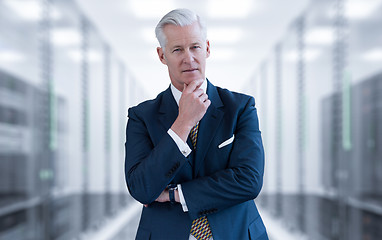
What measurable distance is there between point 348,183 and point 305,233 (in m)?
1.91

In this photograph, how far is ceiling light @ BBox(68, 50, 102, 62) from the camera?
4.93 metres

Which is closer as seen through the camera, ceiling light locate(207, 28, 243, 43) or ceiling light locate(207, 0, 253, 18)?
ceiling light locate(207, 0, 253, 18)

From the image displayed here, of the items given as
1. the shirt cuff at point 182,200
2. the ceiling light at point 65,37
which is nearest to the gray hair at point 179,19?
the shirt cuff at point 182,200

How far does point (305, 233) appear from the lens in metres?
5.10

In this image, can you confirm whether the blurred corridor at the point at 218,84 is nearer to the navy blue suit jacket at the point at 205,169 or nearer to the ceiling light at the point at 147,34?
the ceiling light at the point at 147,34

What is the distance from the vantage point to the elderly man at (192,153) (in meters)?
1.00

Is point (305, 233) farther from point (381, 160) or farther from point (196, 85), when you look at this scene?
point (196, 85)

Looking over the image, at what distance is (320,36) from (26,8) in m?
3.08

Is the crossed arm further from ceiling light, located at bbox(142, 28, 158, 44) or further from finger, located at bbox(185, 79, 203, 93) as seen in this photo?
ceiling light, located at bbox(142, 28, 158, 44)

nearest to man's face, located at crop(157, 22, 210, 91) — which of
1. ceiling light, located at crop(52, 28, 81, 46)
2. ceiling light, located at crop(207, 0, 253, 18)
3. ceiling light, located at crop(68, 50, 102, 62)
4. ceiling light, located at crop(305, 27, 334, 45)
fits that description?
ceiling light, located at crop(305, 27, 334, 45)

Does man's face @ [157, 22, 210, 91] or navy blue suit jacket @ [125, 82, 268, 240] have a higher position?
man's face @ [157, 22, 210, 91]

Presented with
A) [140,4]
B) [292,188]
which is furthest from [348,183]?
[140,4]

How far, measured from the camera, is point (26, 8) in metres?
3.34

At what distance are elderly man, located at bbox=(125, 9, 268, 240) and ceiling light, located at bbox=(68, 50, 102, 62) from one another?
3.99 meters
